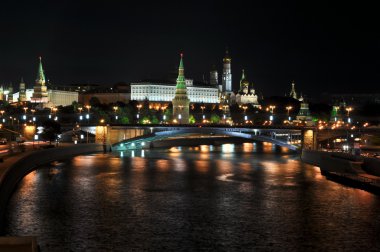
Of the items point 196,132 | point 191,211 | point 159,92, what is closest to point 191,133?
point 196,132

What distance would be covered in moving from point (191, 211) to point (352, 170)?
12.1 meters

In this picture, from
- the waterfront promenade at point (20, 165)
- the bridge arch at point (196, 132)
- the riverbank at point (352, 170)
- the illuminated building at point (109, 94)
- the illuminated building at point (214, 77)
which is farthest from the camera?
the illuminated building at point (214, 77)

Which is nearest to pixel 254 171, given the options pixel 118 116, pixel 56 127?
pixel 56 127

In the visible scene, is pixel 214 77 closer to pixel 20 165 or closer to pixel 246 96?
pixel 246 96

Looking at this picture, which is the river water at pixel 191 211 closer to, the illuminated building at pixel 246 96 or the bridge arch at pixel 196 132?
the bridge arch at pixel 196 132

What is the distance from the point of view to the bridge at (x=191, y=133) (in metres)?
51.9

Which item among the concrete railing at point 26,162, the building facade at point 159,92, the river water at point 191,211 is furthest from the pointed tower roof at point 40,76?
the river water at point 191,211

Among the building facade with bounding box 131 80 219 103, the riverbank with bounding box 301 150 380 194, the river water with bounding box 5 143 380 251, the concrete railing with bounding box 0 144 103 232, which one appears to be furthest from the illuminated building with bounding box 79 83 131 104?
the river water with bounding box 5 143 380 251

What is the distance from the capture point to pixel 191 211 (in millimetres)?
23859

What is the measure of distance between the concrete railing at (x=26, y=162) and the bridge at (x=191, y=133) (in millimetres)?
2468

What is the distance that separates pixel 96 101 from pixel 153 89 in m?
12.0

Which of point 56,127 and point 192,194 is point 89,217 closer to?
point 192,194

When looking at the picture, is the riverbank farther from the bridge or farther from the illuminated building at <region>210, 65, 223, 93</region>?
the illuminated building at <region>210, 65, 223, 93</region>

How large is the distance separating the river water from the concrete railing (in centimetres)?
44
